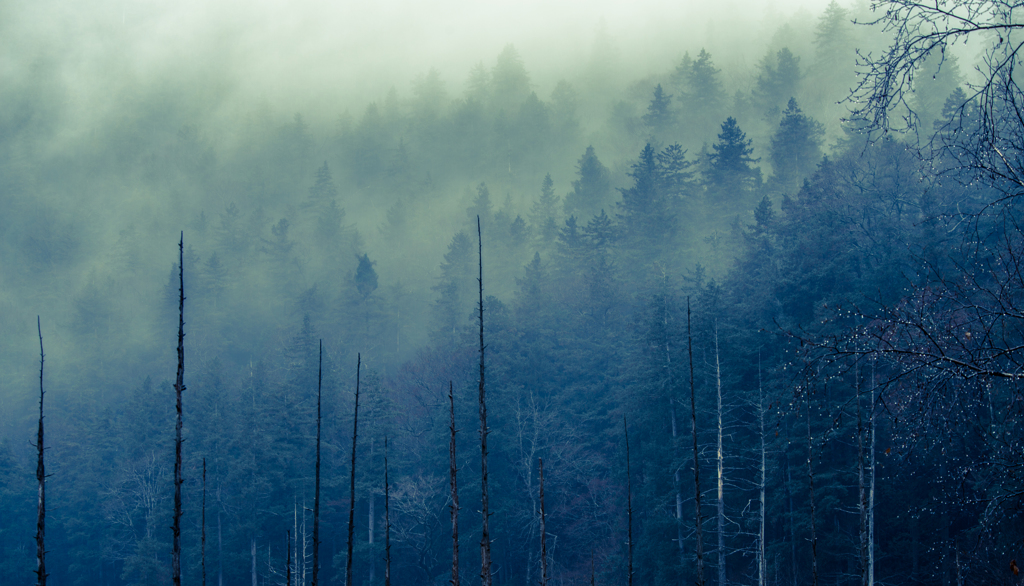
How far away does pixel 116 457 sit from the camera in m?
50.7

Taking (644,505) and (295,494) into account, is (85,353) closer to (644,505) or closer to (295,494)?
(295,494)

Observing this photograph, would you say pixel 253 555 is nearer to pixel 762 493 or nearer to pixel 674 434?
pixel 674 434

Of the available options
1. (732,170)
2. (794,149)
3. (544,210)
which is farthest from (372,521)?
(544,210)

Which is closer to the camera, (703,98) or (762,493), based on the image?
(762,493)

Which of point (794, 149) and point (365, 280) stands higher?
point (794, 149)

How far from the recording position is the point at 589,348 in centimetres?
4288

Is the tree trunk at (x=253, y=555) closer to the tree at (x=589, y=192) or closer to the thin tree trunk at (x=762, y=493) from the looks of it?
the thin tree trunk at (x=762, y=493)

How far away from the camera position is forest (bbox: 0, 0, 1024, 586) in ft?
26.0

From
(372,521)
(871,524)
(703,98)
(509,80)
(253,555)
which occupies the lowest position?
(253,555)

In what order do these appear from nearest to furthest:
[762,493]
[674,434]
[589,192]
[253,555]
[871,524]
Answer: [871,524] → [762,493] → [674,434] → [253,555] → [589,192]

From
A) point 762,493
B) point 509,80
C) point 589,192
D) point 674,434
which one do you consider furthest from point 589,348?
point 509,80

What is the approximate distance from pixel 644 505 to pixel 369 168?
8412 cm

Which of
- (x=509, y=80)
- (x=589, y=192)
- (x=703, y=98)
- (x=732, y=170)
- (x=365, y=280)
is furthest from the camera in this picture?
(x=509, y=80)

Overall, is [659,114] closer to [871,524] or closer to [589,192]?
[589,192]
